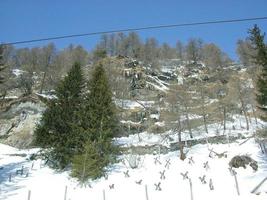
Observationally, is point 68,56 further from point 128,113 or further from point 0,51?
point 0,51

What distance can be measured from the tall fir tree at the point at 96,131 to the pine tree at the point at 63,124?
121cm

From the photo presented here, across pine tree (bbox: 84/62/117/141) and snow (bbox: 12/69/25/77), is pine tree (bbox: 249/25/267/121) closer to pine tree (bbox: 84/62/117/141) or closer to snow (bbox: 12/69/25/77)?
pine tree (bbox: 84/62/117/141)

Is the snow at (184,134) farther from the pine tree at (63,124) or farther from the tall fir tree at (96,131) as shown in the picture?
the pine tree at (63,124)

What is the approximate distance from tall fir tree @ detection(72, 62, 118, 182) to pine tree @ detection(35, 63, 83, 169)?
1210mm

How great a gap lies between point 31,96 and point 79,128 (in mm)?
24370

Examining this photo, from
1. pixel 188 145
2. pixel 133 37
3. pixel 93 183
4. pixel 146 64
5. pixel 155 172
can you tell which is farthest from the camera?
pixel 133 37

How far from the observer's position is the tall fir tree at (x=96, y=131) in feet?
88.6

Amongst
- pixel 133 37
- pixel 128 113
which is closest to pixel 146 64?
pixel 133 37

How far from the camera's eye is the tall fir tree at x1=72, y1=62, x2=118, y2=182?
2700 centimetres

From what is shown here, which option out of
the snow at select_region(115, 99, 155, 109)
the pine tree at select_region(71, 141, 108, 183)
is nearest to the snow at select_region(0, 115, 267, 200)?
the pine tree at select_region(71, 141, 108, 183)

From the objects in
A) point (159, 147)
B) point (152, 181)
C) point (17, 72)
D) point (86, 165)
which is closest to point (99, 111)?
point (86, 165)

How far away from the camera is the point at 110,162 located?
32250mm

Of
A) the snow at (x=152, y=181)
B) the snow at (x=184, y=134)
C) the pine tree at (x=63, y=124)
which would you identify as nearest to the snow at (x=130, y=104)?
the snow at (x=184, y=134)

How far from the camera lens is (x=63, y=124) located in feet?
107
